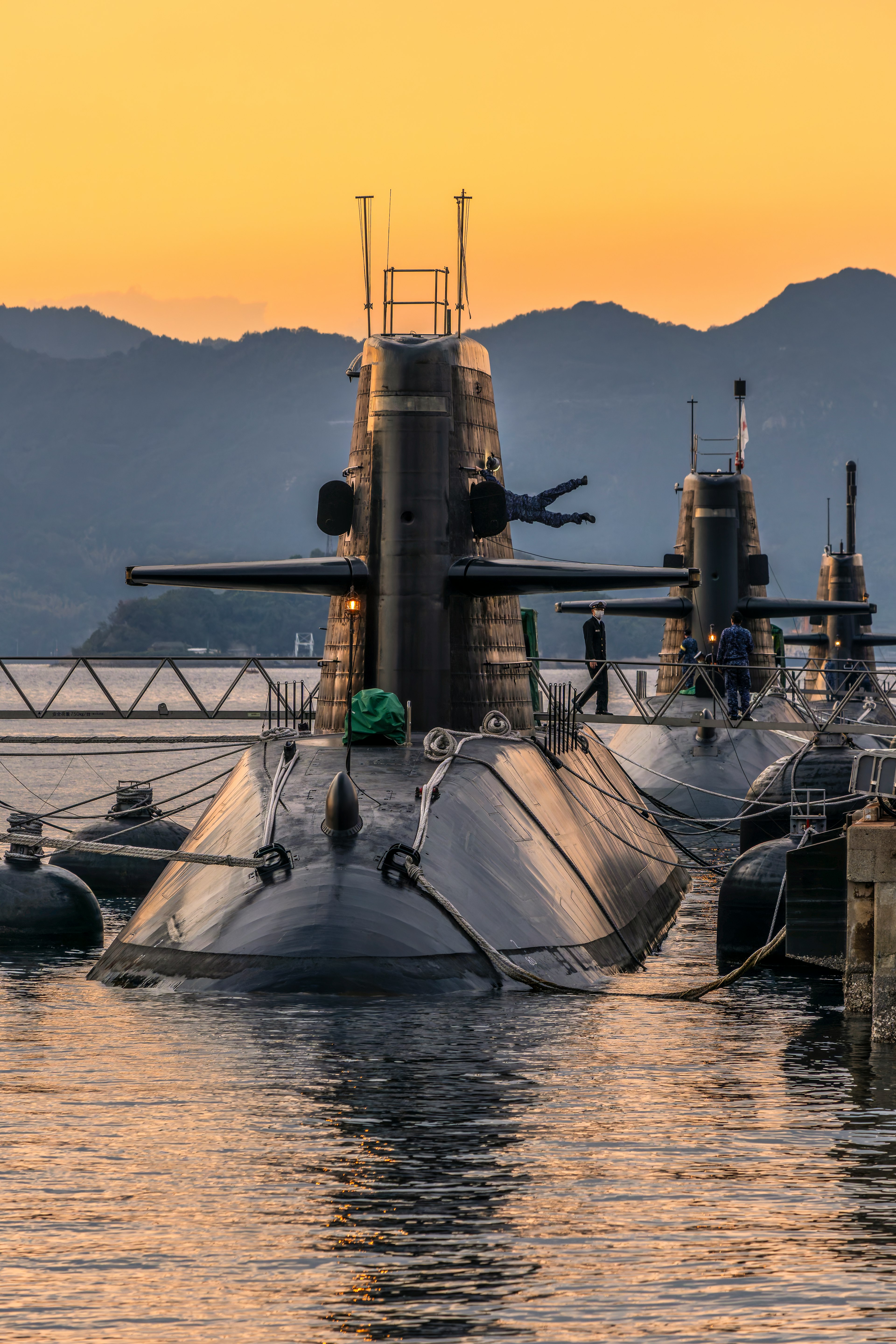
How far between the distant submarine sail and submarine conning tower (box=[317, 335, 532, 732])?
0.10 ft

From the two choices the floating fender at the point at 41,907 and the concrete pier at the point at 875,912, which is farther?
the floating fender at the point at 41,907

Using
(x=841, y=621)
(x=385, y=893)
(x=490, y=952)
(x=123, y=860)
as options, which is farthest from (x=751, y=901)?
(x=841, y=621)

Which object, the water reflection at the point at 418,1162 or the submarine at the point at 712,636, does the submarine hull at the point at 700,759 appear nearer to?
the submarine at the point at 712,636

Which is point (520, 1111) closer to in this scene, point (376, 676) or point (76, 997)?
point (76, 997)

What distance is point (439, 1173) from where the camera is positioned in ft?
44.2

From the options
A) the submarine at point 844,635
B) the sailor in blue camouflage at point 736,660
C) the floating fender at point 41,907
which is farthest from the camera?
the submarine at point 844,635

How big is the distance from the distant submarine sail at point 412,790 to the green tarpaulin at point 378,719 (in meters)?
0.18

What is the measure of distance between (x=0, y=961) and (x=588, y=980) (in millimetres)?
8956

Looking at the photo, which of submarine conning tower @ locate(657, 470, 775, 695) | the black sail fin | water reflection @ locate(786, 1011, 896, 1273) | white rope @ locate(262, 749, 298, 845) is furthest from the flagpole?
water reflection @ locate(786, 1011, 896, 1273)

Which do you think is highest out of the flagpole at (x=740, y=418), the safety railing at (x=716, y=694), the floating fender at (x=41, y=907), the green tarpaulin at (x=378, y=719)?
the flagpole at (x=740, y=418)

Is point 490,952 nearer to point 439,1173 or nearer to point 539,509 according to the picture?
point 439,1173

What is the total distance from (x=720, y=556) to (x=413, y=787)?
3202 cm

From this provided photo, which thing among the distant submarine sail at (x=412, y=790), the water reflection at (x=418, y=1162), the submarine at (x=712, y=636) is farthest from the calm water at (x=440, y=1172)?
the submarine at (x=712, y=636)

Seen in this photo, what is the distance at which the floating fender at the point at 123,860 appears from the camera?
33.0m
